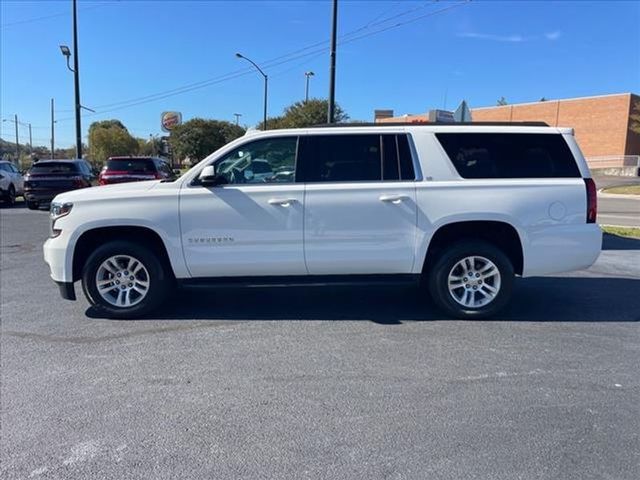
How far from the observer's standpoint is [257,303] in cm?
585

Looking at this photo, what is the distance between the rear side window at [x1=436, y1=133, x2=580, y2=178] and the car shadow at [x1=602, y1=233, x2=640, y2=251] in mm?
5261

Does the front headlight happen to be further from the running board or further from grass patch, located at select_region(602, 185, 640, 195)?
grass patch, located at select_region(602, 185, 640, 195)

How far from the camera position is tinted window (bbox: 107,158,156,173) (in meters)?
15.6

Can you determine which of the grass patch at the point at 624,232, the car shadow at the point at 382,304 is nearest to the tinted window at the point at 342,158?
the car shadow at the point at 382,304

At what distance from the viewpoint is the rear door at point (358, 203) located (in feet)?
16.5

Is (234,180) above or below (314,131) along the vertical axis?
below

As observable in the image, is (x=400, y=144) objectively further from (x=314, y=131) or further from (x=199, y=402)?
(x=199, y=402)

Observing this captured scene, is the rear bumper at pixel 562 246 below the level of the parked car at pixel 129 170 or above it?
below

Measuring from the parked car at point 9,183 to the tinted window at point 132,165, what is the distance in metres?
5.42

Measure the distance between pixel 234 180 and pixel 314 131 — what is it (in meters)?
0.99

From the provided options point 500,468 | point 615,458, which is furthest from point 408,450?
point 615,458

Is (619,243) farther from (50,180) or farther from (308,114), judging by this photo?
(308,114)

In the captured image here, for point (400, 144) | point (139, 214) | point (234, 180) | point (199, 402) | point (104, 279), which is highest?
point (400, 144)

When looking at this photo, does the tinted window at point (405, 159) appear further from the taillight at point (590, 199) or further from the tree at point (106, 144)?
the tree at point (106, 144)
